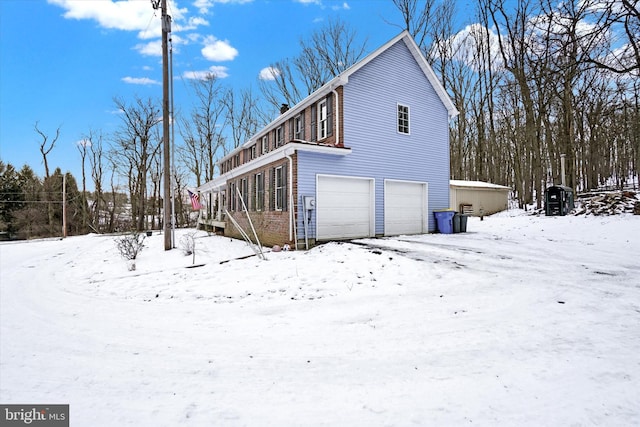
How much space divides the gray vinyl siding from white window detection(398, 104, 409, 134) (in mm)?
198

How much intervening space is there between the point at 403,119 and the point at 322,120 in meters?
3.50

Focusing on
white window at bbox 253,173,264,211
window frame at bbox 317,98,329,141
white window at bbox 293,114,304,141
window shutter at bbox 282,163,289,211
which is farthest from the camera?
white window at bbox 293,114,304,141

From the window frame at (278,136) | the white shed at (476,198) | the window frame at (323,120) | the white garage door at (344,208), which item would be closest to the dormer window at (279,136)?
the window frame at (278,136)

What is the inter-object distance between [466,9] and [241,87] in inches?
833

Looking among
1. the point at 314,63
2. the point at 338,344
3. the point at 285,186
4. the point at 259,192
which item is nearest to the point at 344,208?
the point at 285,186

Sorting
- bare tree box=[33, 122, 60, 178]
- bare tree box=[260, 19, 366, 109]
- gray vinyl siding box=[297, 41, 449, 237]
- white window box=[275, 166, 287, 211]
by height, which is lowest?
white window box=[275, 166, 287, 211]

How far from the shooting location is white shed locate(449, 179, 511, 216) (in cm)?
2252

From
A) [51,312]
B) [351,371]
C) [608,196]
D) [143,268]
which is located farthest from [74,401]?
[608,196]

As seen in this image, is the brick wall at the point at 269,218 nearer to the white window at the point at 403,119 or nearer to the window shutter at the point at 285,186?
the window shutter at the point at 285,186

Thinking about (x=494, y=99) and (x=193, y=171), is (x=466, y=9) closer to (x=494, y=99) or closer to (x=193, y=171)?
(x=494, y=99)

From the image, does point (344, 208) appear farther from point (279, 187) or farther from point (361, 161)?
point (279, 187)

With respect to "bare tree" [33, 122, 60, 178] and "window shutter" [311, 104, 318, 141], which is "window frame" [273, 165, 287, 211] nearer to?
"window shutter" [311, 104, 318, 141]

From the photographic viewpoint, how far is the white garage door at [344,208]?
34.5ft

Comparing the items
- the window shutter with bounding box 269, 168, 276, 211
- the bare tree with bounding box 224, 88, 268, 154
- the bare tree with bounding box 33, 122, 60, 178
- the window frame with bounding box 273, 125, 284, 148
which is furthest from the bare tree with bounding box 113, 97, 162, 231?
the window shutter with bounding box 269, 168, 276, 211
